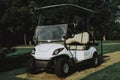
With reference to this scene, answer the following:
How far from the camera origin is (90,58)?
11.3 m

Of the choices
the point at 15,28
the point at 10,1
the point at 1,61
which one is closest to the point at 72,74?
the point at 15,28

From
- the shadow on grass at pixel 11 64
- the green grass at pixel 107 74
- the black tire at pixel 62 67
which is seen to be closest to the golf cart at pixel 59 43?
the black tire at pixel 62 67

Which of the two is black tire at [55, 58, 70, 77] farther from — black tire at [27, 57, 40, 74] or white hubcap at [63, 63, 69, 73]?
black tire at [27, 57, 40, 74]

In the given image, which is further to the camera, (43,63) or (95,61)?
(95,61)

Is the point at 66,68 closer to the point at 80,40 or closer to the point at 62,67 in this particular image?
the point at 62,67

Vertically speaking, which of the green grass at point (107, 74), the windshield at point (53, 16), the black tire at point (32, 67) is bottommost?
the green grass at point (107, 74)

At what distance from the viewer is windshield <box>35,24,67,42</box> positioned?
1031 cm

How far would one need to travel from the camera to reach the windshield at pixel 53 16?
10.8 metres

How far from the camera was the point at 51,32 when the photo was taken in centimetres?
1057

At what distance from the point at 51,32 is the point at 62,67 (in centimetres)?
158

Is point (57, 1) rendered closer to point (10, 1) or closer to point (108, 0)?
point (108, 0)

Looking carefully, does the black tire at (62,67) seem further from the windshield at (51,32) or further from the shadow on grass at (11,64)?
the shadow on grass at (11,64)

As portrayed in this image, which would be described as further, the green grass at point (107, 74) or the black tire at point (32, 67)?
the black tire at point (32, 67)

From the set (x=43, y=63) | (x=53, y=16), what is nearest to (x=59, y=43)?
(x=43, y=63)
